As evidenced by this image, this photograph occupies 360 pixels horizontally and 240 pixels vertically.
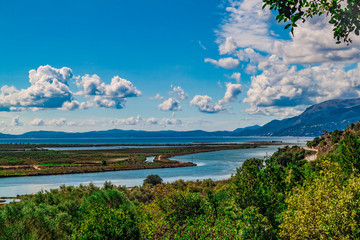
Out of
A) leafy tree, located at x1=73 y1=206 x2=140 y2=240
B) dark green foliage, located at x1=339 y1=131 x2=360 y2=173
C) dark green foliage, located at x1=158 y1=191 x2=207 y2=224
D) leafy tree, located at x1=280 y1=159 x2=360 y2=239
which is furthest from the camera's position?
dark green foliage, located at x1=339 y1=131 x2=360 y2=173

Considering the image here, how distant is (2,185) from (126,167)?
47.5 m

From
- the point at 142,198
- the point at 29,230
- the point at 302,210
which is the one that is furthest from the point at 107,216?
the point at 142,198

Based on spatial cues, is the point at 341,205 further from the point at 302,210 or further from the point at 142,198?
the point at 142,198

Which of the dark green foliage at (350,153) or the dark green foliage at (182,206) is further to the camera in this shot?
the dark green foliage at (350,153)

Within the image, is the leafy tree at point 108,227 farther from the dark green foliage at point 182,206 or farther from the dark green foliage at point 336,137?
the dark green foliage at point 336,137

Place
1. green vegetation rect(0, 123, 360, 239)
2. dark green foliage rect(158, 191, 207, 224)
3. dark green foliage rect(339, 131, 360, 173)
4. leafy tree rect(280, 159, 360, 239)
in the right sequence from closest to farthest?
leafy tree rect(280, 159, 360, 239)
green vegetation rect(0, 123, 360, 239)
dark green foliage rect(158, 191, 207, 224)
dark green foliage rect(339, 131, 360, 173)

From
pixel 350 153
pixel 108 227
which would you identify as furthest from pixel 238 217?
pixel 350 153

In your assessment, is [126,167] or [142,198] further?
[126,167]

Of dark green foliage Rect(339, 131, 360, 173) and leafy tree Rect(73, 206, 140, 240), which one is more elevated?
dark green foliage Rect(339, 131, 360, 173)

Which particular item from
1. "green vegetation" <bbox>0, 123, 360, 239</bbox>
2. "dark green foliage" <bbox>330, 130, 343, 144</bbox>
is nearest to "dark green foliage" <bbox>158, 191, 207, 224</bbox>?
"green vegetation" <bbox>0, 123, 360, 239</bbox>

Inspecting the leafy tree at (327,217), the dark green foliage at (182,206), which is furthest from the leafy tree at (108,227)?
the leafy tree at (327,217)

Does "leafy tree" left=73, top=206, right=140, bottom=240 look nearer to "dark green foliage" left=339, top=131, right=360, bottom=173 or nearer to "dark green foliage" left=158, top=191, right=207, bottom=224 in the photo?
"dark green foliage" left=158, top=191, right=207, bottom=224

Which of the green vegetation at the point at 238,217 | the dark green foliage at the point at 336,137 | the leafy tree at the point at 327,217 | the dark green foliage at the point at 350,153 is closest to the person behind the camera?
the leafy tree at the point at 327,217

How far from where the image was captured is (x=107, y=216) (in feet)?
66.0
